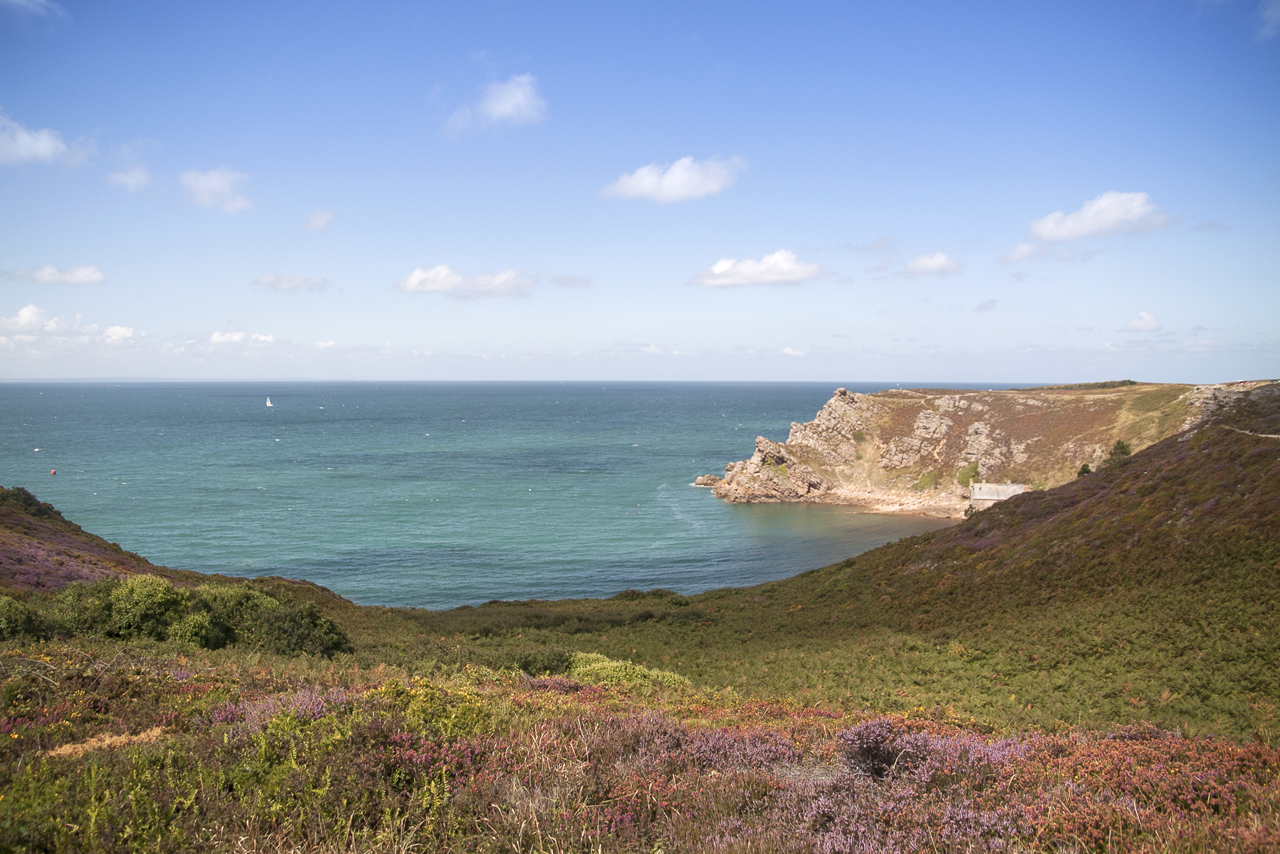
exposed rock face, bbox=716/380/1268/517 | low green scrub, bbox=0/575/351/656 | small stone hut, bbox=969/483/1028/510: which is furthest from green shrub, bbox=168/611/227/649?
exposed rock face, bbox=716/380/1268/517

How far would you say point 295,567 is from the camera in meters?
53.3

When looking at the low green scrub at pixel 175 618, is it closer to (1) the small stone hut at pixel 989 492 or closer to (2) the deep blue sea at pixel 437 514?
(2) the deep blue sea at pixel 437 514

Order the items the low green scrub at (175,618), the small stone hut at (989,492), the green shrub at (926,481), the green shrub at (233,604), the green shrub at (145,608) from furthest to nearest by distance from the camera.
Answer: the green shrub at (926,481), the small stone hut at (989,492), the green shrub at (233,604), the green shrub at (145,608), the low green scrub at (175,618)

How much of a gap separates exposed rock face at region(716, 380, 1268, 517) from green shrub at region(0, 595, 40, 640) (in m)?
75.4

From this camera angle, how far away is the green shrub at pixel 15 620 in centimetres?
1380

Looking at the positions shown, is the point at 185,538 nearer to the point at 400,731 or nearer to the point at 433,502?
the point at 433,502

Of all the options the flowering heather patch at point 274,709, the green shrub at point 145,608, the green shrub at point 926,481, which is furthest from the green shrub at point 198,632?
the green shrub at point 926,481

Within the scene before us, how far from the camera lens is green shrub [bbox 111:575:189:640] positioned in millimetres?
17078

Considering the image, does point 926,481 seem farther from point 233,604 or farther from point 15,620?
point 15,620

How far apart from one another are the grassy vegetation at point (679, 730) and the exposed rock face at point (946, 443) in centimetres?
5454

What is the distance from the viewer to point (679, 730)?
26.3ft

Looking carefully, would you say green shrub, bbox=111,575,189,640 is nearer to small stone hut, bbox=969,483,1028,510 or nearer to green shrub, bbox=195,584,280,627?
green shrub, bbox=195,584,280,627

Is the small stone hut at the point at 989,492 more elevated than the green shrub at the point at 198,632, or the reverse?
the green shrub at the point at 198,632

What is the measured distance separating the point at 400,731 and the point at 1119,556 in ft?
89.2
